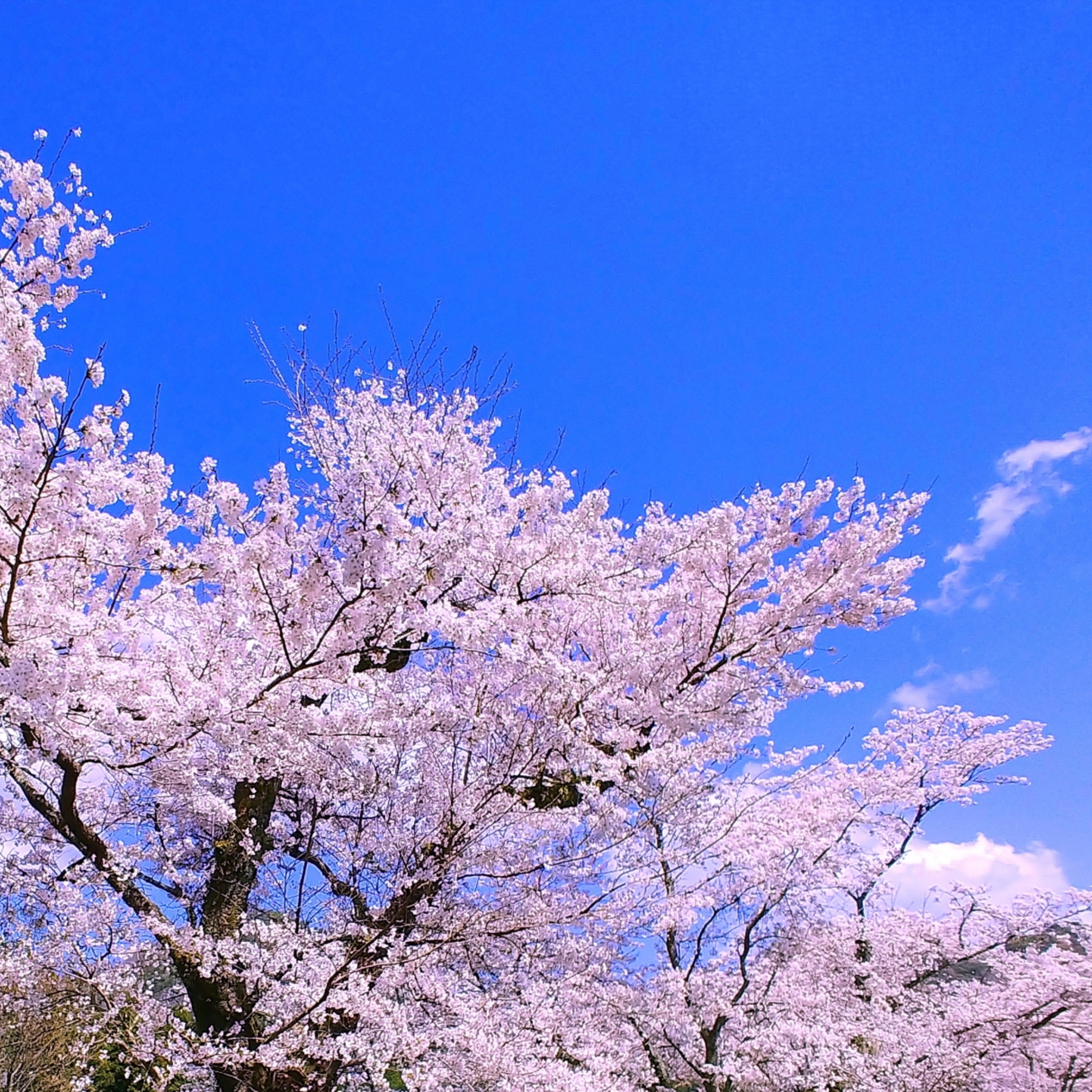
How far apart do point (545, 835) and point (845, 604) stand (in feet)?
11.3

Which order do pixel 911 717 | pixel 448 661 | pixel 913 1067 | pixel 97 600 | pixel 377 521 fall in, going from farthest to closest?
pixel 911 717 < pixel 913 1067 < pixel 448 661 < pixel 97 600 < pixel 377 521

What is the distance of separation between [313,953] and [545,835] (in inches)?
83.7

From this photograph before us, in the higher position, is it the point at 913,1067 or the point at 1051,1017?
the point at 1051,1017

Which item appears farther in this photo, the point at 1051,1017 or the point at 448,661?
the point at 1051,1017

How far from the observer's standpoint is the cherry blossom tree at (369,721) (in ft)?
15.3

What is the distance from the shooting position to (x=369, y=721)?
18.2 ft

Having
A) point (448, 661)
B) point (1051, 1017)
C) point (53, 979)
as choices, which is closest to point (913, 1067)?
point (1051, 1017)

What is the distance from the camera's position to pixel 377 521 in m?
4.48

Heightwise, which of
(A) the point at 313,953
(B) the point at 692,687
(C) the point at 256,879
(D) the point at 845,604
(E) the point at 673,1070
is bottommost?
(E) the point at 673,1070

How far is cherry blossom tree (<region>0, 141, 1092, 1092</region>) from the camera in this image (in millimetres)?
4660

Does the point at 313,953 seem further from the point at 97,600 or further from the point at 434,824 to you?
the point at 97,600

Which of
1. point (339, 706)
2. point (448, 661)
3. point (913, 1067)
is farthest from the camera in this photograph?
point (913, 1067)

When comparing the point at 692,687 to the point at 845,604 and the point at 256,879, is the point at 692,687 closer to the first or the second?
the point at 845,604

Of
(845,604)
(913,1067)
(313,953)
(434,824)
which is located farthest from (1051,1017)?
(313,953)
